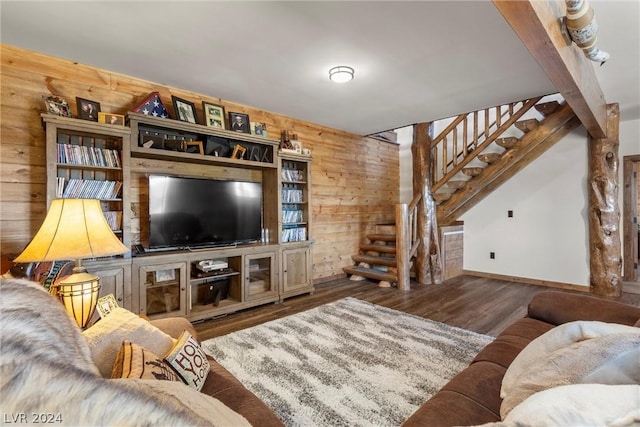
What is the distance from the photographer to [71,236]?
1438 mm

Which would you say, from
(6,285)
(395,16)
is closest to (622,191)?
(395,16)

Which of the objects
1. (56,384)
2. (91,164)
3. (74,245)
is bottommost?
(56,384)

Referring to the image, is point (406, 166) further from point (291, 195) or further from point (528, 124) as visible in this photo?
point (291, 195)

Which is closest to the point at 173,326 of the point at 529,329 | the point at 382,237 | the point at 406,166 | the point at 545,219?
the point at 529,329

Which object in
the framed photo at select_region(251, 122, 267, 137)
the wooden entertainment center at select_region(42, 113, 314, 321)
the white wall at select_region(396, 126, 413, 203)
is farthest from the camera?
the white wall at select_region(396, 126, 413, 203)

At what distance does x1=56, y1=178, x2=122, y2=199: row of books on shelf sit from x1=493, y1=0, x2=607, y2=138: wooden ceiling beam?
2.94 meters

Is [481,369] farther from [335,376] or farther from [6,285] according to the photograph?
[6,285]

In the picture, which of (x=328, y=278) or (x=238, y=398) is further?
(x=328, y=278)

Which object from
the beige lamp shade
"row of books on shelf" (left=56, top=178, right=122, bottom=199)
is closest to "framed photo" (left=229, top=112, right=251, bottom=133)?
"row of books on shelf" (left=56, top=178, right=122, bottom=199)

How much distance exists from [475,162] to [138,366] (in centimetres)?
532

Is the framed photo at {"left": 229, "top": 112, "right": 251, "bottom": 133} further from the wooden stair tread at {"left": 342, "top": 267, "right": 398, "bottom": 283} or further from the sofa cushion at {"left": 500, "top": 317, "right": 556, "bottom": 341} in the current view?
the sofa cushion at {"left": 500, "top": 317, "right": 556, "bottom": 341}

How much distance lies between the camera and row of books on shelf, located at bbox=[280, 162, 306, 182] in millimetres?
3794

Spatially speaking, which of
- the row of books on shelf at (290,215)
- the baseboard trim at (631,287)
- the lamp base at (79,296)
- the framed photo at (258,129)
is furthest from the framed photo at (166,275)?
the baseboard trim at (631,287)

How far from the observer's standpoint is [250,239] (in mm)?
3463
